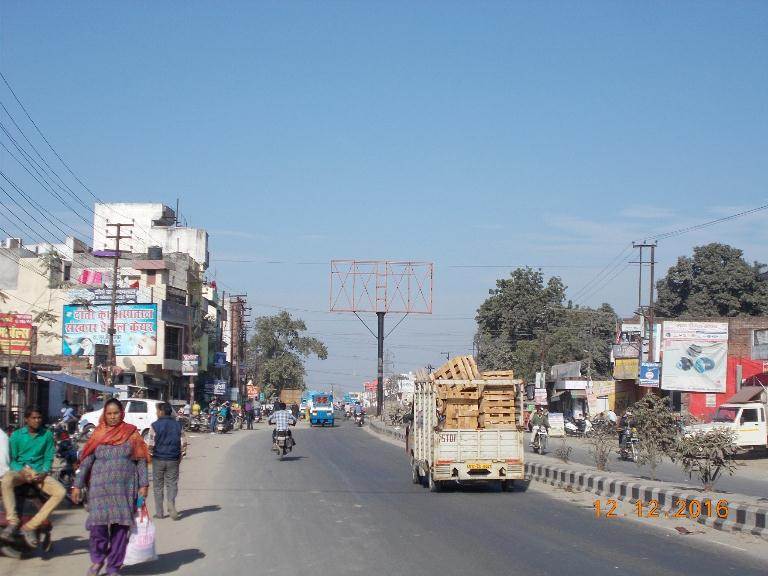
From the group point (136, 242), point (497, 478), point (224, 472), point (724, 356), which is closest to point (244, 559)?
point (497, 478)

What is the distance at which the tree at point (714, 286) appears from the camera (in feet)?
247

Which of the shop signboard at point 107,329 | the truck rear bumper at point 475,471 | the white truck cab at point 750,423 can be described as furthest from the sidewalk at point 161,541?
the shop signboard at point 107,329

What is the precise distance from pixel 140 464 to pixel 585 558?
5.40 metres

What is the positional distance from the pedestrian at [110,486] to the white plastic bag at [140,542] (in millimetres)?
382

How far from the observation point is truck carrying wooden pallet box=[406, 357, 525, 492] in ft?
64.2

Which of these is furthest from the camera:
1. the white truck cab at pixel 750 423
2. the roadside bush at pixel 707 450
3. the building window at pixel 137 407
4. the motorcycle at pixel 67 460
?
the white truck cab at pixel 750 423

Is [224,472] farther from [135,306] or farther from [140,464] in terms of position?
[135,306]

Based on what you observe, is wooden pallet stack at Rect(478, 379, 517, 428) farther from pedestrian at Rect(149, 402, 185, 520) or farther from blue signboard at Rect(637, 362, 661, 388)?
blue signboard at Rect(637, 362, 661, 388)

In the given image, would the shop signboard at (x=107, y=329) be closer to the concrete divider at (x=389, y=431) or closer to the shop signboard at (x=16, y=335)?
the concrete divider at (x=389, y=431)

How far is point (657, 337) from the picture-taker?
5775cm

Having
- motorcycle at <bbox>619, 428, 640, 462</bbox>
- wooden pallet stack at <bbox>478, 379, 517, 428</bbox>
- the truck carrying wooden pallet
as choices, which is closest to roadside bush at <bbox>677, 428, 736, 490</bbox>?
the truck carrying wooden pallet

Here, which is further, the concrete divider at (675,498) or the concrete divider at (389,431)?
the concrete divider at (389,431)
